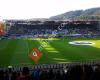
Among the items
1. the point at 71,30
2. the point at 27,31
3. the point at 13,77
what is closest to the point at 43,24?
the point at 27,31

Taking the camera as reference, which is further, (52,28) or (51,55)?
(52,28)

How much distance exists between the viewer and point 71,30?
91750 mm

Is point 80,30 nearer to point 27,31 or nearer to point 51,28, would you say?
point 51,28

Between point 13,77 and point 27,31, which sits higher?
point 13,77

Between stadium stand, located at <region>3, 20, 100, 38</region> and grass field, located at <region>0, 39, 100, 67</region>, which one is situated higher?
grass field, located at <region>0, 39, 100, 67</region>

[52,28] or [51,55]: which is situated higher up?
[51,55]

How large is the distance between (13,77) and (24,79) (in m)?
2.45

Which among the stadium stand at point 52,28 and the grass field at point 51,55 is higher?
the grass field at point 51,55

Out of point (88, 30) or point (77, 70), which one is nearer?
point (77, 70)

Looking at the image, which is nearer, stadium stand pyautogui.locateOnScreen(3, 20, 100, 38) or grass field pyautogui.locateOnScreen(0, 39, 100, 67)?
grass field pyautogui.locateOnScreen(0, 39, 100, 67)

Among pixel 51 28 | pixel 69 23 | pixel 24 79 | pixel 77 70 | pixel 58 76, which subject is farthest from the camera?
pixel 51 28

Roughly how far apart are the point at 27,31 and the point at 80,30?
→ 49.7 ft

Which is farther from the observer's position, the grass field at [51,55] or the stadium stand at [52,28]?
the stadium stand at [52,28]

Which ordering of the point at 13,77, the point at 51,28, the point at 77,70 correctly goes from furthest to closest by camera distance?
1. the point at 51,28
2. the point at 13,77
3. the point at 77,70
